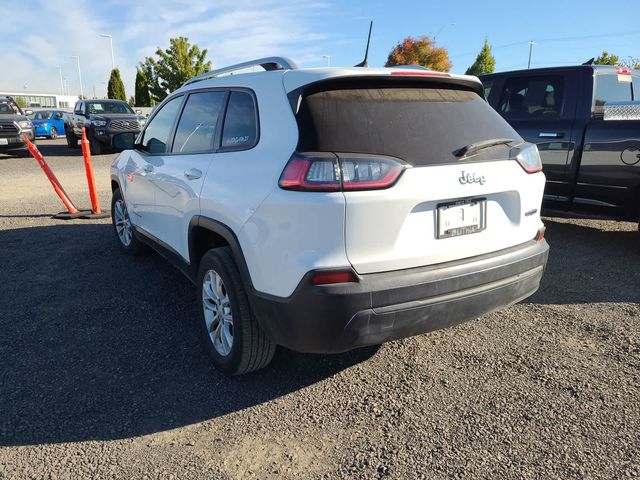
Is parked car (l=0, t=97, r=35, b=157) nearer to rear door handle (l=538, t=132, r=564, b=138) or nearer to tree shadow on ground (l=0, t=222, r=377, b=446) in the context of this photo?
tree shadow on ground (l=0, t=222, r=377, b=446)

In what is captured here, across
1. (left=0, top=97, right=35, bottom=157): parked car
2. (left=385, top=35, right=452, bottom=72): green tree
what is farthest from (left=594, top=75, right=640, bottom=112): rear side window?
(left=385, top=35, right=452, bottom=72): green tree

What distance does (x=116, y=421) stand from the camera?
98.3 inches

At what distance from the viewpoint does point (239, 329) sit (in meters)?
2.60

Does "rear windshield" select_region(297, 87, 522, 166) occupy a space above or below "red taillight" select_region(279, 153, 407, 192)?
above

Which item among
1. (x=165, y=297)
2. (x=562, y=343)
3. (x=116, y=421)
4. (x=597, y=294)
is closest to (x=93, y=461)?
(x=116, y=421)

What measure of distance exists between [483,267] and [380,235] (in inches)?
25.1

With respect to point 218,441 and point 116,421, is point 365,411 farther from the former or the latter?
point 116,421

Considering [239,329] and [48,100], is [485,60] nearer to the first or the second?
[239,329]

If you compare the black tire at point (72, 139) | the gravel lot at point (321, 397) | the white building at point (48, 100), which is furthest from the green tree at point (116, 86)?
the white building at point (48, 100)

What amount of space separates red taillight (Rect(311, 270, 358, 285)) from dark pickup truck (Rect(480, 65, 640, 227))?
400 cm

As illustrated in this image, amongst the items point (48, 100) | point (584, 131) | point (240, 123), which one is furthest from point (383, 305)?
point (48, 100)

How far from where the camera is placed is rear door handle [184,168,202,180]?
2998 mm

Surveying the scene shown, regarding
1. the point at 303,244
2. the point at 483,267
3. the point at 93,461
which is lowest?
the point at 93,461

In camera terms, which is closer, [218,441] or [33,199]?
[218,441]
